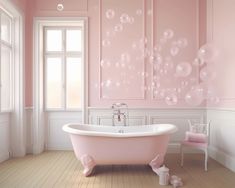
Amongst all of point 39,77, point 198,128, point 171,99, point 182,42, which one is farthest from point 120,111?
point 182,42

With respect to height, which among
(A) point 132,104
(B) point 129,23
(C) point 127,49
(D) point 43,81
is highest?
(B) point 129,23

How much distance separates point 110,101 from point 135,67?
81cm

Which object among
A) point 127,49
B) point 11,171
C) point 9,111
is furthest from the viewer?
point 127,49

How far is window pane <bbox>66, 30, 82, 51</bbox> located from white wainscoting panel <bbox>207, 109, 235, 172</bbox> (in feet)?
9.50

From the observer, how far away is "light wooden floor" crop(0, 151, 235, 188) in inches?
127

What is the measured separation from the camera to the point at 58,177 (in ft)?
11.4

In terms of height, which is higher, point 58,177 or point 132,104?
point 132,104

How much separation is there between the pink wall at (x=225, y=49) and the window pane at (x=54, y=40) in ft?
9.82

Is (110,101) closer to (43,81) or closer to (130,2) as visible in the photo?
(43,81)

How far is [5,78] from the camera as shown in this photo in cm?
→ 445

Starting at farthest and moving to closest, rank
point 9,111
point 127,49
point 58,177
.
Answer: point 127,49, point 9,111, point 58,177

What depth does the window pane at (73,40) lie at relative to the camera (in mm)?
5281

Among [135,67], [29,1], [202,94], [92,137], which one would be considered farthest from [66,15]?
[202,94]

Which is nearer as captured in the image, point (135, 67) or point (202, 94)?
point (202, 94)
